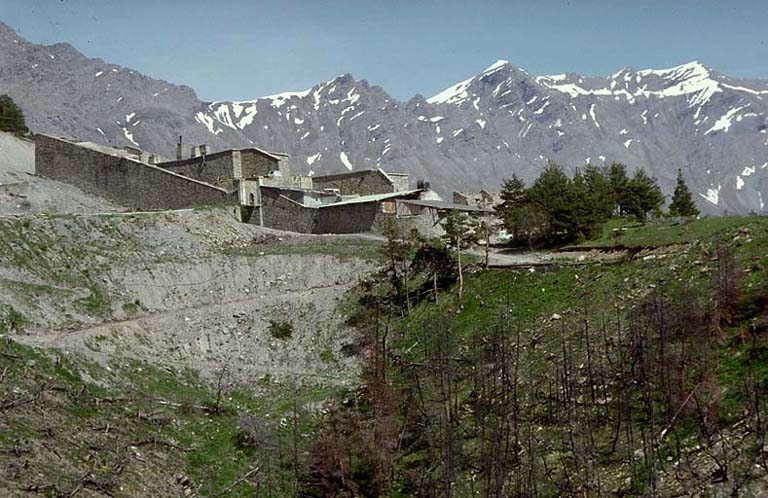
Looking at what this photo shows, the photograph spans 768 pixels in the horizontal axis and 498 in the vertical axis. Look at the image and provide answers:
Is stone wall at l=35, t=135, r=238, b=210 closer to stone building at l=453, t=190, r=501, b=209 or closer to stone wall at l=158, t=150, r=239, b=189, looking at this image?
stone wall at l=158, t=150, r=239, b=189

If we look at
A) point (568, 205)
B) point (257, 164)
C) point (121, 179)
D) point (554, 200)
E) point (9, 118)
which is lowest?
point (568, 205)

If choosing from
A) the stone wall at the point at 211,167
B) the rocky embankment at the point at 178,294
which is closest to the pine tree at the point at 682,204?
the rocky embankment at the point at 178,294

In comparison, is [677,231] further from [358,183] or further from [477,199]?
[358,183]

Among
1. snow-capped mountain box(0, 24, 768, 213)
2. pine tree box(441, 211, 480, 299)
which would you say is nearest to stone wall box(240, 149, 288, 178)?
pine tree box(441, 211, 480, 299)

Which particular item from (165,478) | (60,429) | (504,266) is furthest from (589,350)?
(60,429)

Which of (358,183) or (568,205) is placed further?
(358,183)

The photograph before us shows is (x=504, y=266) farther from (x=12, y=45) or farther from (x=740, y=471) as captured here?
(x=12, y=45)

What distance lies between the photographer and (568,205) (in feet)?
119

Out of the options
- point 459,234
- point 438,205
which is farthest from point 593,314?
point 438,205

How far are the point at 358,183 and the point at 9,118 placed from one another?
24.3m

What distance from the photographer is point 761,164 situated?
190 metres

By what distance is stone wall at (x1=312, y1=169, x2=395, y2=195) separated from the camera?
1869 inches

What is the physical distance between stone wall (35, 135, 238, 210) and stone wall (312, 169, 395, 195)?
9850mm

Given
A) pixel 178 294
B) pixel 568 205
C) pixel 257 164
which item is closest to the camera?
pixel 178 294
